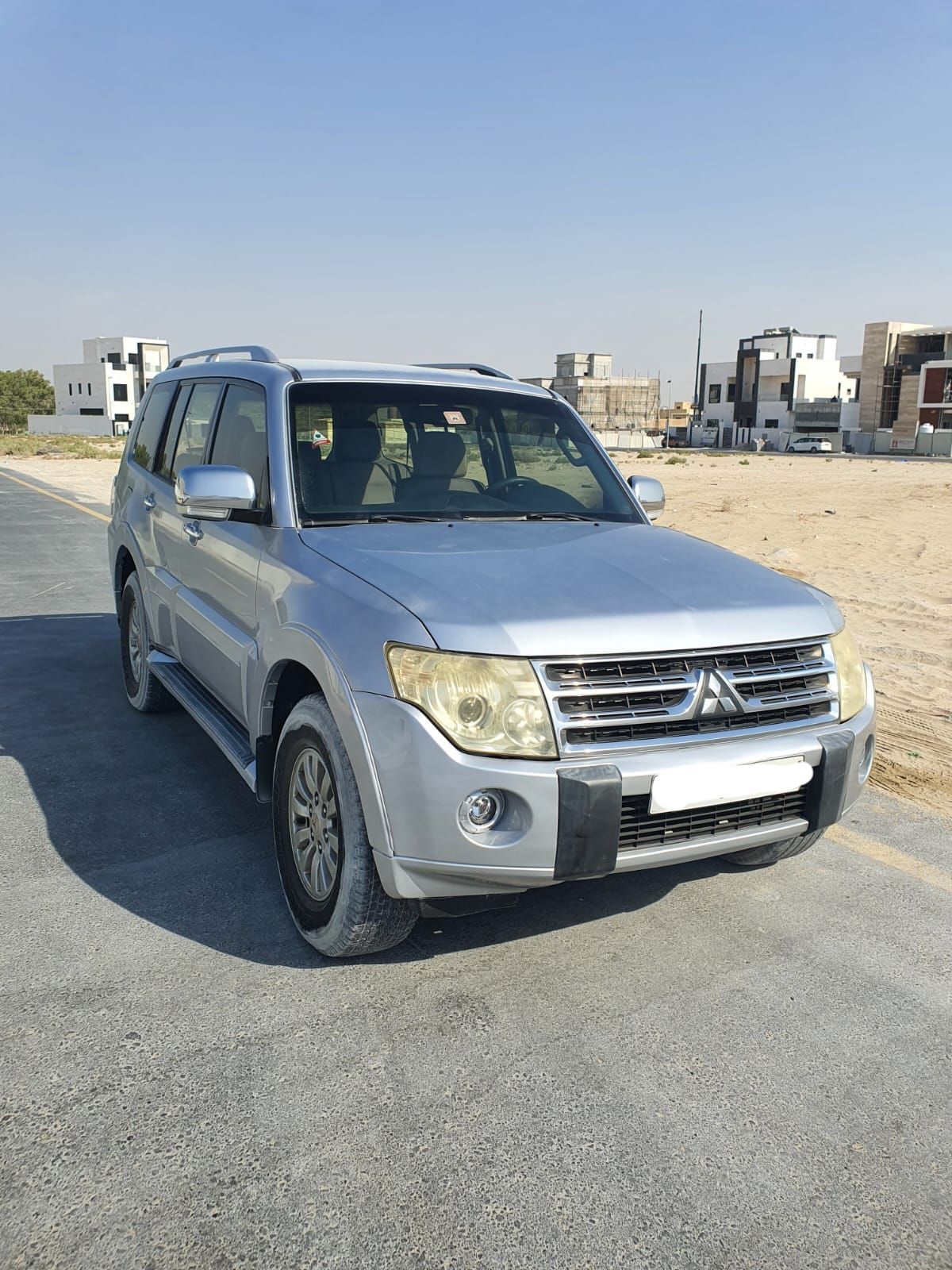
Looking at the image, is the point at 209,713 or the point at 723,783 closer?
the point at 723,783

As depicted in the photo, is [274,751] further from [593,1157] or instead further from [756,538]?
[756,538]

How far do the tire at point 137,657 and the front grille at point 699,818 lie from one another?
354cm

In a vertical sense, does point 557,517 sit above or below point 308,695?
above

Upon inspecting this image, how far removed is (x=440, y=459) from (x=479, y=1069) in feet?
7.95

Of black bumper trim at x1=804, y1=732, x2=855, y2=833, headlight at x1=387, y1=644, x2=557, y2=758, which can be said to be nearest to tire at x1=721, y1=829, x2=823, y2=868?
black bumper trim at x1=804, y1=732, x2=855, y2=833

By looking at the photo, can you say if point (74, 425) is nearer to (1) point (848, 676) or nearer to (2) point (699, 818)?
(1) point (848, 676)

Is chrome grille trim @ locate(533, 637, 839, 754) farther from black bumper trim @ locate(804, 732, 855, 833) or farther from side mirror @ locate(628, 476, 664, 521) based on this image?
side mirror @ locate(628, 476, 664, 521)

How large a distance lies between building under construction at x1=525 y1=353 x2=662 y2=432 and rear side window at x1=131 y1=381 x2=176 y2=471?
349ft

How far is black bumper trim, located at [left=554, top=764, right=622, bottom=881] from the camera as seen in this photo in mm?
2770

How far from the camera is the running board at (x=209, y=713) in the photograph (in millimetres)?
3840

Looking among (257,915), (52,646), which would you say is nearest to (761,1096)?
(257,915)

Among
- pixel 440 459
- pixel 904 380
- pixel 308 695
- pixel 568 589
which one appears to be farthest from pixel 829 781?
pixel 904 380

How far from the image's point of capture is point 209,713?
14.6ft

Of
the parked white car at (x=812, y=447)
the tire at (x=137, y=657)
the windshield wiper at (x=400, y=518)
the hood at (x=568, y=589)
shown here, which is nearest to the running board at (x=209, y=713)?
the tire at (x=137, y=657)
